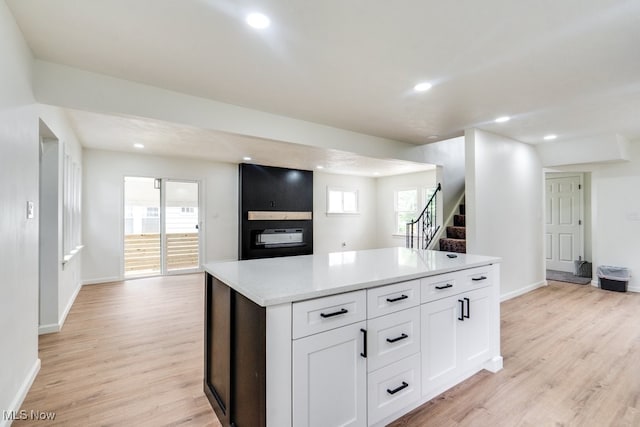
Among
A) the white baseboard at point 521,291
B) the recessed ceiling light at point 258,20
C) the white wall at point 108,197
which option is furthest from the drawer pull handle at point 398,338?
the white wall at point 108,197

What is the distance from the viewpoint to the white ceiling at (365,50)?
1.79 metres

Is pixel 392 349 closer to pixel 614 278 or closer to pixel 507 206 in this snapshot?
pixel 507 206

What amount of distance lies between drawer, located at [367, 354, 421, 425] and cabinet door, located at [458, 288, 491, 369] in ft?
1.76

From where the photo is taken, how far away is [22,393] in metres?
2.07

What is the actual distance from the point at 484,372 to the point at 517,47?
98.5 inches

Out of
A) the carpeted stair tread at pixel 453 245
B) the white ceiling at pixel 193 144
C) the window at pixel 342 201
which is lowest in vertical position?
the carpeted stair tread at pixel 453 245

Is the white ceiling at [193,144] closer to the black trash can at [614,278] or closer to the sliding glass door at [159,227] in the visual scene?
the sliding glass door at [159,227]

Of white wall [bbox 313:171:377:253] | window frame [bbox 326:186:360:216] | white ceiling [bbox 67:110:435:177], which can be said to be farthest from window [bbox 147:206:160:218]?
window frame [bbox 326:186:360:216]

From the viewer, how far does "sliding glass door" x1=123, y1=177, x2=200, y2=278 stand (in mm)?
6000

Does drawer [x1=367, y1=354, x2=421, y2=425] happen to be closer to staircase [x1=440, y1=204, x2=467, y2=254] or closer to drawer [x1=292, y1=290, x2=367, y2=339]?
drawer [x1=292, y1=290, x2=367, y2=339]

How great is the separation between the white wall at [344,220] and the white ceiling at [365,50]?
15.5 ft

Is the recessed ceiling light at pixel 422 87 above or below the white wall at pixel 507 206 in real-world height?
above

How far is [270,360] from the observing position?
1.33m
